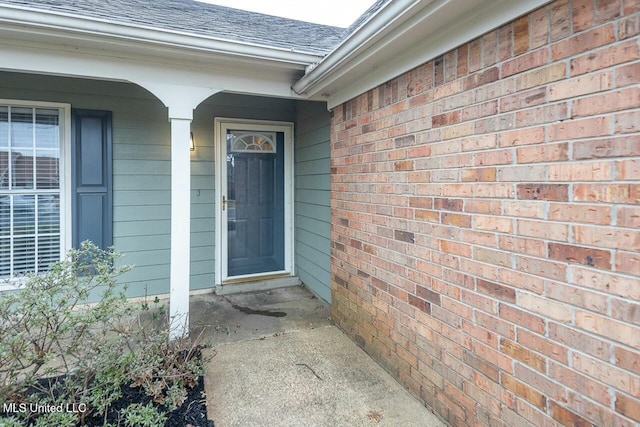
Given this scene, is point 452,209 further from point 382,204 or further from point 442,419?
point 442,419

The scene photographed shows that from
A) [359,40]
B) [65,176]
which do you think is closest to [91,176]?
[65,176]

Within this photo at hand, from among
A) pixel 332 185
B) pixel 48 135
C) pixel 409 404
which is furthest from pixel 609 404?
pixel 48 135

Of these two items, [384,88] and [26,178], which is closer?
[384,88]

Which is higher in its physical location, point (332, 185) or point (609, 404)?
point (332, 185)

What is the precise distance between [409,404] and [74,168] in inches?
166

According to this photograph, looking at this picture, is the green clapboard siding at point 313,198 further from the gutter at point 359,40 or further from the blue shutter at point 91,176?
the blue shutter at point 91,176

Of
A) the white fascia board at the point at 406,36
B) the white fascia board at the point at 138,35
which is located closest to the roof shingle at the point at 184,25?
the white fascia board at the point at 138,35

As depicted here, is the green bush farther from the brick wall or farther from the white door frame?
the white door frame

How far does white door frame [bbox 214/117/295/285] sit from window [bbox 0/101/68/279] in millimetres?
1722

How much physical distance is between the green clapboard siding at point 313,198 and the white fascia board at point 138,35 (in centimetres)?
113

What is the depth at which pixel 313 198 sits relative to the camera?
4.62 m

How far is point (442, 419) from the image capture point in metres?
2.22

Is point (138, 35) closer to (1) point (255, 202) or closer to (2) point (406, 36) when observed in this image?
(2) point (406, 36)

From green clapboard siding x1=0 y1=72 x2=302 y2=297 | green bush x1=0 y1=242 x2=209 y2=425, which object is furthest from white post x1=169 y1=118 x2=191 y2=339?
green clapboard siding x1=0 y1=72 x2=302 y2=297
